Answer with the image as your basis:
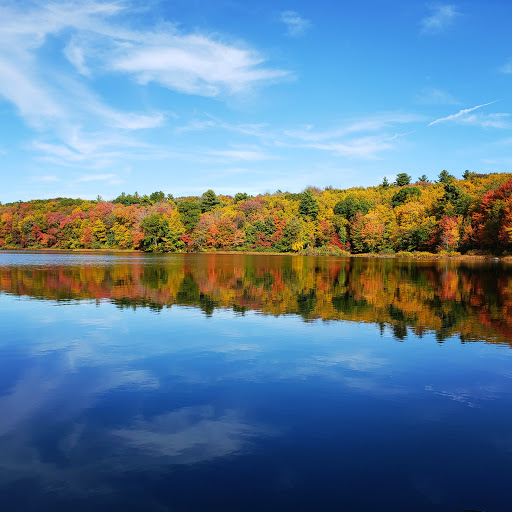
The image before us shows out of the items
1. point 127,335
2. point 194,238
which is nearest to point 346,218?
point 194,238

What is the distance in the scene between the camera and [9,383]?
859cm

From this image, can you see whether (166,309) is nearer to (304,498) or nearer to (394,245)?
(304,498)

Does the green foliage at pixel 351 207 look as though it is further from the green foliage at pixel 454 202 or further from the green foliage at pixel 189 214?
the green foliage at pixel 189 214

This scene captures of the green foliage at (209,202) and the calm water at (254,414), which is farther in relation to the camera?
the green foliage at (209,202)

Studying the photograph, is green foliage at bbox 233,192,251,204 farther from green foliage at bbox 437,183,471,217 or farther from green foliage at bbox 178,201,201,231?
green foliage at bbox 437,183,471,217

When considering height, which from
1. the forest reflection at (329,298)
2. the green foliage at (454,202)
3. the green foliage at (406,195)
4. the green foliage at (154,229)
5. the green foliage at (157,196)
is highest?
the green foliage at (157,196)

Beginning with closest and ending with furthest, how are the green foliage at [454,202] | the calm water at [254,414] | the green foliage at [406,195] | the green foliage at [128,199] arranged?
1. the calm water at [254,414]
2. the green foliage at [454,202]
3. the green foliage at [406,195]
4. the green foliage at [128,199]

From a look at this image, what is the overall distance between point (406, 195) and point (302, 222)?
922 inches

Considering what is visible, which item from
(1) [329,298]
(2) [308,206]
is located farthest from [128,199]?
(1) [329,298]

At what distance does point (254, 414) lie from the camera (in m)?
7.23

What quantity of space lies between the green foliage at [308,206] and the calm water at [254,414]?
90693mm

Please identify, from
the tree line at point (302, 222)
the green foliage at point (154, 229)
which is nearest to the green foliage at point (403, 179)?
the tree line at point (302, 222)

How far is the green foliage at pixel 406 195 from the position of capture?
9671 centimetres

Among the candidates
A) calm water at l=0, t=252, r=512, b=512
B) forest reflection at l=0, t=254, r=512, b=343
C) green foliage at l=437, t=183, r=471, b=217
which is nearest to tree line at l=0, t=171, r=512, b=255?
green foliage at l=437, t=183, r=471, b=217
